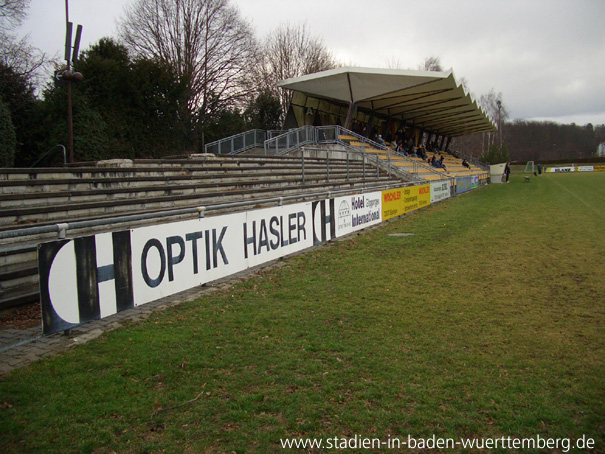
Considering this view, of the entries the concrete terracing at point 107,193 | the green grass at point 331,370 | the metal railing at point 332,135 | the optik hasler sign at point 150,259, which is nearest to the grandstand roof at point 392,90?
the metal railing at point 332,135

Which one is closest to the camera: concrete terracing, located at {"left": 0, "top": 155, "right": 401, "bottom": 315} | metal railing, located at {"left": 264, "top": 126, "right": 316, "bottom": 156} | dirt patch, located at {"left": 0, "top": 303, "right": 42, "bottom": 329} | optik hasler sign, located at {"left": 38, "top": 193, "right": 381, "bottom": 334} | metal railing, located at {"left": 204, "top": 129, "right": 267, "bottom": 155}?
optik hasler sign, located at {"left": 38, "top": 193, "right": 381, "bottom": 334}

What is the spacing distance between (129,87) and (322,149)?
1248cm

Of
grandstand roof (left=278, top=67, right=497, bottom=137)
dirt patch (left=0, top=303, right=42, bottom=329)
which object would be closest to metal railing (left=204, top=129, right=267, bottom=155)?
grandstand roof (left=278, top=67, right=497, bottom=137)

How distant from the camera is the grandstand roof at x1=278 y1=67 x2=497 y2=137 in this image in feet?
109

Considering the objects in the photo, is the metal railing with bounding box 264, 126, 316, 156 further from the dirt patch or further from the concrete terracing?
the dirt patch

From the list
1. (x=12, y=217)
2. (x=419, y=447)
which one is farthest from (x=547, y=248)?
(x=12, y=217)

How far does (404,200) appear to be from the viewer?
19297mm

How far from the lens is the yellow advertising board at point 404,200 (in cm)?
1701

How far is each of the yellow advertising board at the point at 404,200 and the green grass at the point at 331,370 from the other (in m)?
9.25

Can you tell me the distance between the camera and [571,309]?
19.6 ft

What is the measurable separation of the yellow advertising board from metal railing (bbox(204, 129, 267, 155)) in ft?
42.0

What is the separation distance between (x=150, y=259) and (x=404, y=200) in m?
15.1

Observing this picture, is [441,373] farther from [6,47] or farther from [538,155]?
[538,155]

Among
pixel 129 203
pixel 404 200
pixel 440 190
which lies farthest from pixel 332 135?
pixel 129 203
